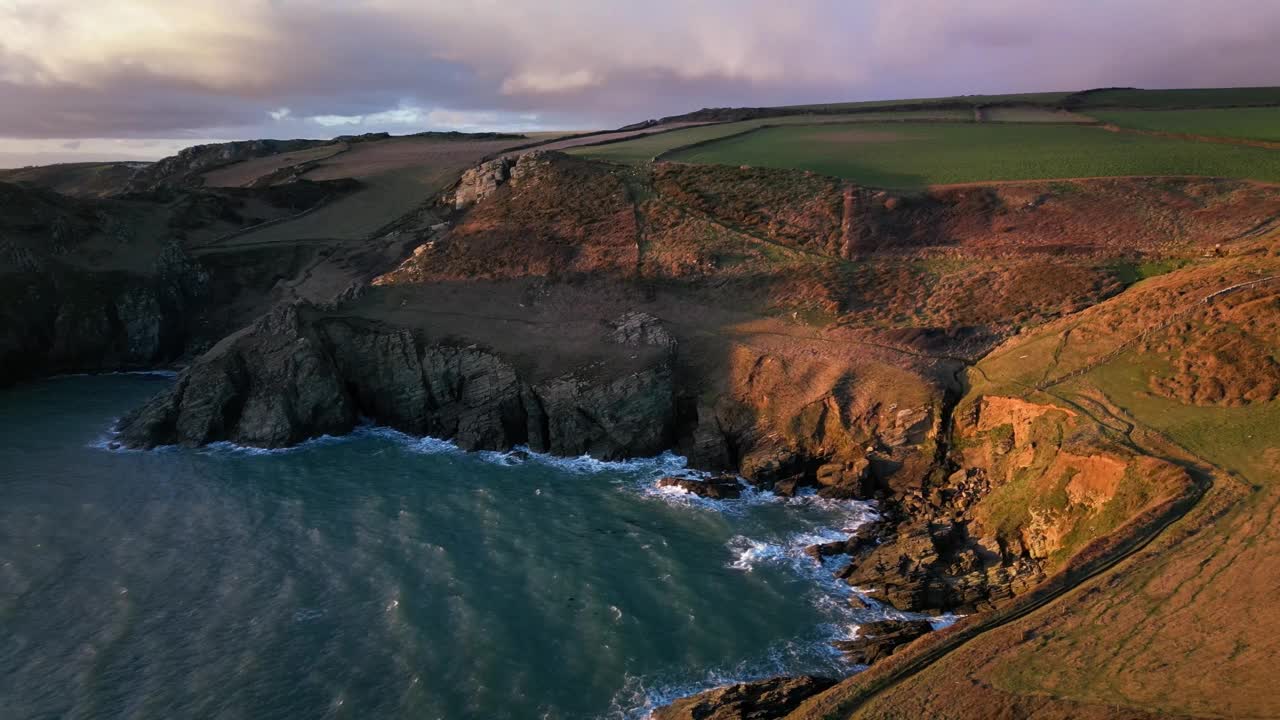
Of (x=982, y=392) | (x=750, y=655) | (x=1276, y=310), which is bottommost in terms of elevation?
(x=750, y=655)

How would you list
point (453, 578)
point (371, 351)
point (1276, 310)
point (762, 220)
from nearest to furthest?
1. point (453, 578)
2. point (1276, 310)
3. point (371, 351)
4. point (762, 220)

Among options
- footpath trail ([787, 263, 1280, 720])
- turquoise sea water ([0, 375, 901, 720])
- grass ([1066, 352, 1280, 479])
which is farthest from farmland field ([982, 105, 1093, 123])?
turquoise sea water ([0, 375, 901, 720])

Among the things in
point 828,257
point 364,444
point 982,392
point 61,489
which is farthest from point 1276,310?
point 61,489

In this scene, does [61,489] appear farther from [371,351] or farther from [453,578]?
[453,578]

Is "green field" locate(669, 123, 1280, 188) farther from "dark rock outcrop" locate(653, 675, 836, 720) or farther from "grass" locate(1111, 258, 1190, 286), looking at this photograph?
"dark rock outcrop" locate(653, 675, 836, 720)

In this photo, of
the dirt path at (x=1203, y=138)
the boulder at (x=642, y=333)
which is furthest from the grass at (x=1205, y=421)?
the dirt path at (x=1203, y=138)

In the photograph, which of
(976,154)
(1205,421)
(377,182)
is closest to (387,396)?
(377,182)

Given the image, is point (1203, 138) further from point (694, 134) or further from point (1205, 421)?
point (694, 134)
